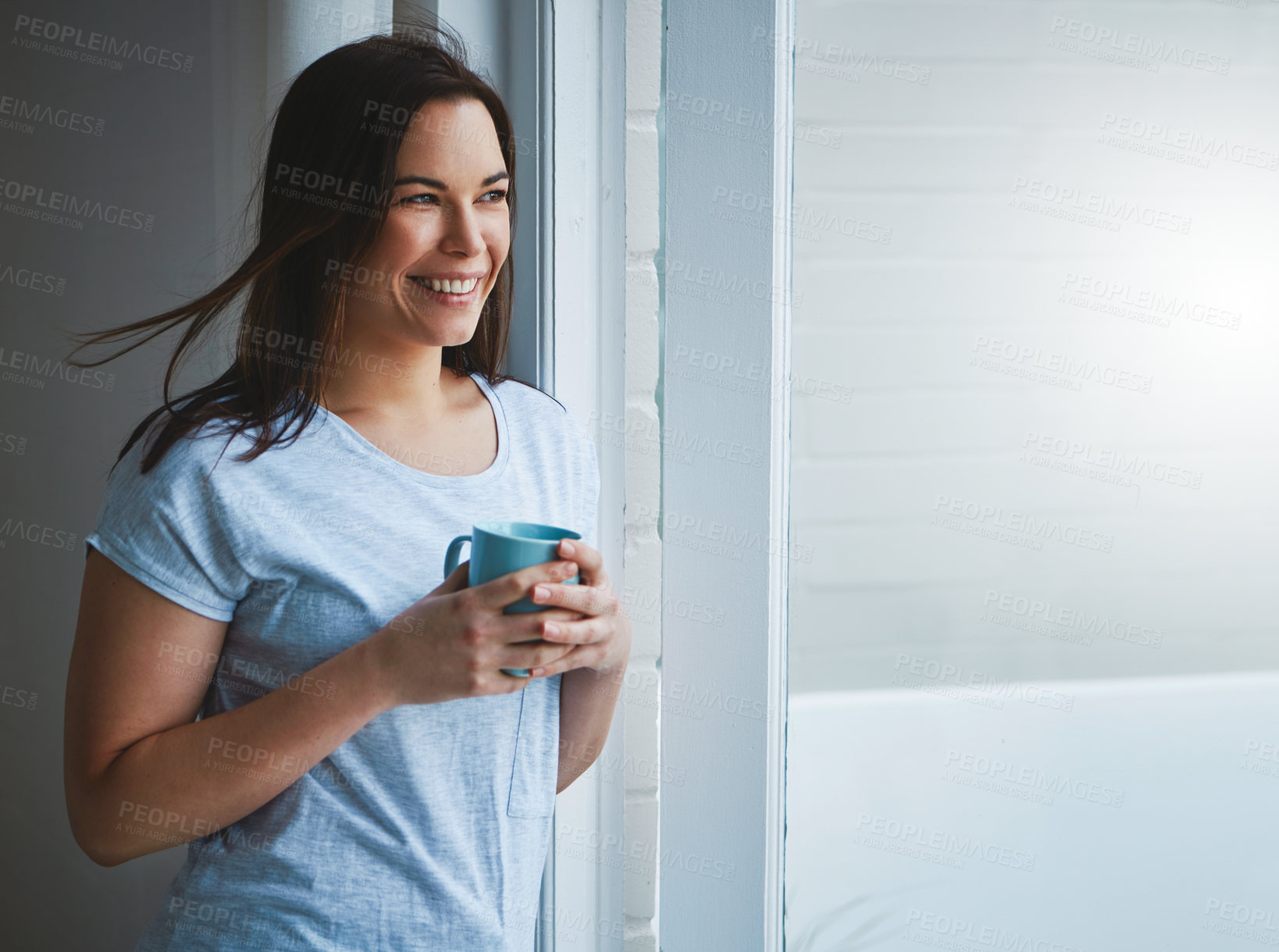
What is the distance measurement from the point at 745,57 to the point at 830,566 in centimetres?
109

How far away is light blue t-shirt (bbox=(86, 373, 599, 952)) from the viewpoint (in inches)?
21.2

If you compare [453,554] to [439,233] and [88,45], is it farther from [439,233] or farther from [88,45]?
[88,45]

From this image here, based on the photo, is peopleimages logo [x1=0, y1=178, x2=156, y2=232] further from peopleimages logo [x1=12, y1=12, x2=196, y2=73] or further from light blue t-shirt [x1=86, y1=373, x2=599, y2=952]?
light blue t-shirt [x1=86, y1=373, x2=599, y2=952]

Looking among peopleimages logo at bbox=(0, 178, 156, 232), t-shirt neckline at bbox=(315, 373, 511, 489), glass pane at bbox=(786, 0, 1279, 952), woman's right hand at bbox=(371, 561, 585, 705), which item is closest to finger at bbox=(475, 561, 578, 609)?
woman's right hand at bbox=(371, 561, 585, 705)

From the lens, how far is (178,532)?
528 millimetres

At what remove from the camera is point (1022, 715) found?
1570 millimetres

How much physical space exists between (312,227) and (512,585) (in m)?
0.29

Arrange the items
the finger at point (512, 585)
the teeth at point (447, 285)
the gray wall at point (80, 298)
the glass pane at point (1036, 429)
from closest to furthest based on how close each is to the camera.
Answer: the finger at point (512, 585) < the teeth at point (447, 285) < the gray wall at point (80, 298) < the glass pane at point (1036, 429)

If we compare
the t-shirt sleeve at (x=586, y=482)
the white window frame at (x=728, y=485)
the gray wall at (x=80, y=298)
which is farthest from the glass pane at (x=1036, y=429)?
the gray wall at (x=80, y=298)

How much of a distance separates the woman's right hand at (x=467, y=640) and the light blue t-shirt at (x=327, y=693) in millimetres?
46

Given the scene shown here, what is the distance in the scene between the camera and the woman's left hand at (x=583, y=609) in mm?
529

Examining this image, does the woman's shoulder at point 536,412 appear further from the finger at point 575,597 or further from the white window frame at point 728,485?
the finger at point 575,597

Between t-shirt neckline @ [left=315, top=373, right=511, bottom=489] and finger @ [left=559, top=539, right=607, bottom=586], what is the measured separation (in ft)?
0.44

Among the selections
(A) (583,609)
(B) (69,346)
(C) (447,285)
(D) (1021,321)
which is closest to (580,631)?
(A) (583,609)
